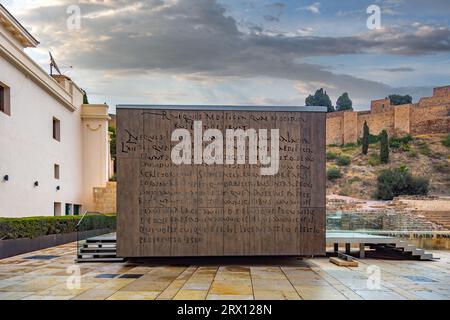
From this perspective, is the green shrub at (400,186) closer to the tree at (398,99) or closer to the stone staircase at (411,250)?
the stone staircase at (411,250)

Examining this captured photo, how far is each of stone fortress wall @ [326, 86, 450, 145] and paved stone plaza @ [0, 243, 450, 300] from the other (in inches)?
2250

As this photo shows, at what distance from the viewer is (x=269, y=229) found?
1099 centimetres

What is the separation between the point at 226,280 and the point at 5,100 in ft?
35.5

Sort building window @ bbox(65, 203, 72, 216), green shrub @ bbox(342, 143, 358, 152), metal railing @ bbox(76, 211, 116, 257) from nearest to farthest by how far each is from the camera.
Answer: metal railing @ bbox(76, 211, 116, 257)
building window @ bbox(65, 203, 72, 216)
green shrub @ bbox(342, 143, 358, 152)

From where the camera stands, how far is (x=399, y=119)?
6619 centimetres

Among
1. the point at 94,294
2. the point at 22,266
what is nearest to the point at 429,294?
the point at 94,294

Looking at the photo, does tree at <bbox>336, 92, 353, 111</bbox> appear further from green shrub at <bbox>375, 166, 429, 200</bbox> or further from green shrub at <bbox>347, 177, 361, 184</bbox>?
green shrub at <bbox>375, 166, 429, 200</bbox>

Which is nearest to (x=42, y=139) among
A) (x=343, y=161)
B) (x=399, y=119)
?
(x=343, y=161)

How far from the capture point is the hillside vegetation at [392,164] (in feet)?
166

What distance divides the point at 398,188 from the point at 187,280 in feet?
124

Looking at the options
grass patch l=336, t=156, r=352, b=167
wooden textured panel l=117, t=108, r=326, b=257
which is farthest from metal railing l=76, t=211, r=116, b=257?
grass patch l=336, t=156, r=352, b=167

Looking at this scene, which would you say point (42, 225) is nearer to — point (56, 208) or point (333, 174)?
point (56, 208)

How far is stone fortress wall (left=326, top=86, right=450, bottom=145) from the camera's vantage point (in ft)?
210
